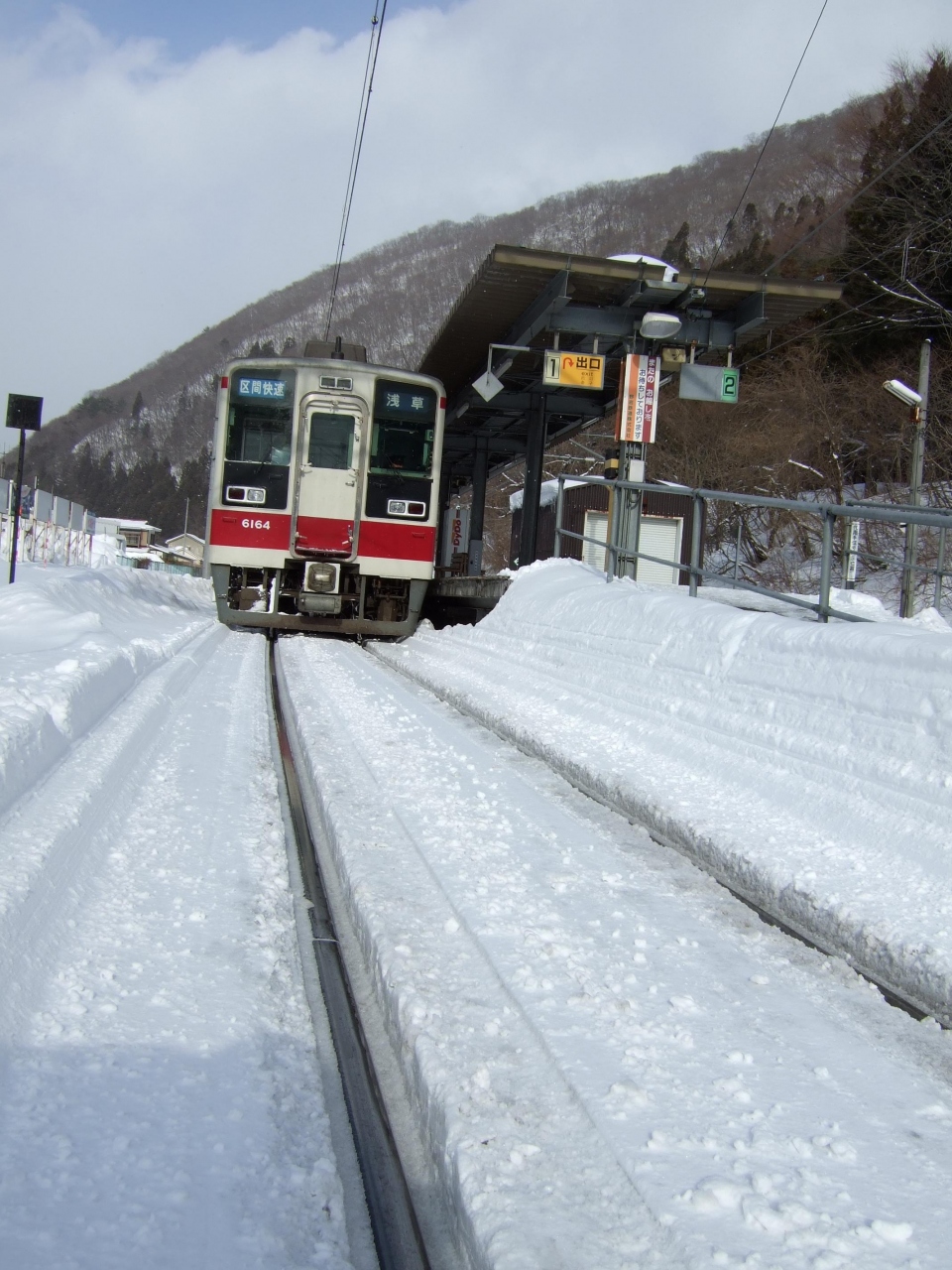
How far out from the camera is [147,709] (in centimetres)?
598

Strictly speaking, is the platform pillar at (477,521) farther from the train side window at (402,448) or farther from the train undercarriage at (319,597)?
the train side window at (402,448)

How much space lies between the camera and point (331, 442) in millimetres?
12469

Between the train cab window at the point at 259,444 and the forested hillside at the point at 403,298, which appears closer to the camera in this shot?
the train cab window at the point at 259,444

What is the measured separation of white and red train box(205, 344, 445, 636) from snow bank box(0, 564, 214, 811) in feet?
4.78

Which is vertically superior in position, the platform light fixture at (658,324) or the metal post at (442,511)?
the platform light fixture at (658,324)

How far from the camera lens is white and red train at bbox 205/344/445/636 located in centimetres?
1234

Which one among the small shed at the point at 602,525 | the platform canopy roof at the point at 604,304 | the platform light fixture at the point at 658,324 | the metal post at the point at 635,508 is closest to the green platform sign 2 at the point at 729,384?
the platform canopy roof at the point at 604,304

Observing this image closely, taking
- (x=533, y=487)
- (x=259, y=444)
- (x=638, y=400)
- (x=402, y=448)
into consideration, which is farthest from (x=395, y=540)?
(x=533, y=487)

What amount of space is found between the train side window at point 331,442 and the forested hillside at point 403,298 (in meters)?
25.8

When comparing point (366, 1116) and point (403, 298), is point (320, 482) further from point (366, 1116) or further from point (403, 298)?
point (403, 298)

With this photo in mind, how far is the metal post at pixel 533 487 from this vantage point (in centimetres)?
1714

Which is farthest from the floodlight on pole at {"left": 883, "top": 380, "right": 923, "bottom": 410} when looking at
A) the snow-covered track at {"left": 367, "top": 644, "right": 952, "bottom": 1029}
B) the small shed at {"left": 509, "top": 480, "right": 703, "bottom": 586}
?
the snow-covered track at {"left": 367, "top": 644, "right": 952, "bottom": 1029}

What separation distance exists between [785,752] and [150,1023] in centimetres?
361

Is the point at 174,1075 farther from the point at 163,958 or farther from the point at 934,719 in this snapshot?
the point at 934,719
